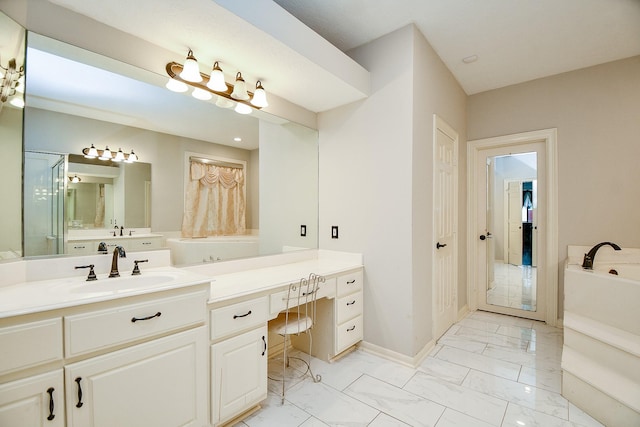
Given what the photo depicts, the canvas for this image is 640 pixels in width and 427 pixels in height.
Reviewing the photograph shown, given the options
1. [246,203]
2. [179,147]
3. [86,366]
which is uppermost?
[179,147]

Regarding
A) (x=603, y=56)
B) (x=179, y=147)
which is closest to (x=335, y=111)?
(x=179, y=147)

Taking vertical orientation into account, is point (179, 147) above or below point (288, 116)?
below

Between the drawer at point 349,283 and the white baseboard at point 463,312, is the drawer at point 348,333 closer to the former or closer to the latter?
the drawer at point 349,283

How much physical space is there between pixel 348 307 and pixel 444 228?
1.34 m

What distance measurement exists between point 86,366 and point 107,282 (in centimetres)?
51

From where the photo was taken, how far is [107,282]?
1.53 meters

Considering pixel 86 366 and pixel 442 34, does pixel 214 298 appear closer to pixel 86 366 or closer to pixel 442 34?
pixel 86 366

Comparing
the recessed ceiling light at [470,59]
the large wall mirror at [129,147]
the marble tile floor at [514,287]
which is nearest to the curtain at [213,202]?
the large wall mirror at [129,147]

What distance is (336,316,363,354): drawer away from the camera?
2.32 metres

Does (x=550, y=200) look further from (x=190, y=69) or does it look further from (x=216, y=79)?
(x=190, y=69)

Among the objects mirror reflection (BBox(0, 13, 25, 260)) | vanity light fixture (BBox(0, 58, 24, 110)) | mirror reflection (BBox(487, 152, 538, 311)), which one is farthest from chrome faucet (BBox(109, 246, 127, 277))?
mirror reflection (BBox(487, 152, 538, 311))

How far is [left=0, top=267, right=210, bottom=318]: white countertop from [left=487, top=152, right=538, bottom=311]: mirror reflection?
3.64m

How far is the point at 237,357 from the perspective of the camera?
1604mm

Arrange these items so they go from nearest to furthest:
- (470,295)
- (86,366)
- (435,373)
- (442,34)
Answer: (86,366) → (435,373) → (442,34) → (470,295)
